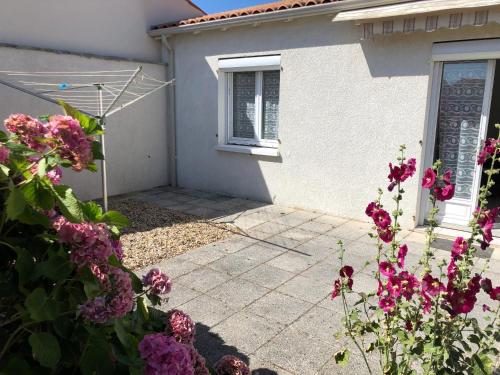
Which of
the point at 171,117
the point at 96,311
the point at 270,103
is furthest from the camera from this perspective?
the point at 171,117

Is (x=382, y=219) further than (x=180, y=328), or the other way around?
(x=382, y=219)

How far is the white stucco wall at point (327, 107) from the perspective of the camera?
691 cm

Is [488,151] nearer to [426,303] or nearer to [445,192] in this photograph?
[445,192]

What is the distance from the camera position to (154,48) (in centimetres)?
1021

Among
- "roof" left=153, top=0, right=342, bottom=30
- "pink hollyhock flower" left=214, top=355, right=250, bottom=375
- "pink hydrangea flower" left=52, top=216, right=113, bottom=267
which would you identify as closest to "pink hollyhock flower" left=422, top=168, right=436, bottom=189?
"pink hollyhock flower" left=214, top=355, right=250, bottom=375

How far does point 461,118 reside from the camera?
21.9ft

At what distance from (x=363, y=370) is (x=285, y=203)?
5616 millimetres

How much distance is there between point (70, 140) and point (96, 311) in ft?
2.11

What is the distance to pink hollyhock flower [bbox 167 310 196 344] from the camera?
7.56 feet

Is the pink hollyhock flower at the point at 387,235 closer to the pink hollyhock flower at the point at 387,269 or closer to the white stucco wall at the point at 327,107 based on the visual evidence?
the pink hollyhock flower at the point at 387,269

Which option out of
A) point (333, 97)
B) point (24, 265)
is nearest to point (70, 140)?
point (24, 265)

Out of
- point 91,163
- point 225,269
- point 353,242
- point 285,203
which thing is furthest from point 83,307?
point 285,203

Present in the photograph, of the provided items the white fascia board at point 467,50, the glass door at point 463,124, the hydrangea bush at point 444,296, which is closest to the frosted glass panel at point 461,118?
the glass door at point 463,124

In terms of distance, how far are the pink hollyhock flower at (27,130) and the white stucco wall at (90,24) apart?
7.16 meters
